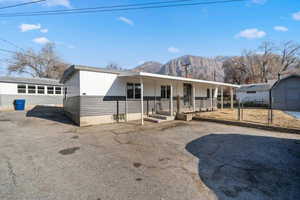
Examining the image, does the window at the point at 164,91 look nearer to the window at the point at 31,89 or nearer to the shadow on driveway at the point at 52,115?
the shadow on driveway at the point at 52,115

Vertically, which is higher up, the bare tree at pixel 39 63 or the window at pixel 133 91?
the bare tree at pixel 39 63

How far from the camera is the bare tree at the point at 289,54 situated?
103ft

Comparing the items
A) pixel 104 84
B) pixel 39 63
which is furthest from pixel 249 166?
pixel 39 63

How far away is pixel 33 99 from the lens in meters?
16.9

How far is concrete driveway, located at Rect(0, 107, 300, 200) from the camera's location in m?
2.53

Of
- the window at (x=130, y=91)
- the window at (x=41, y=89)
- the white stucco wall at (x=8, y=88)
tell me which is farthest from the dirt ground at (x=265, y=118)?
the white stucco wall at (x=8, y=88)

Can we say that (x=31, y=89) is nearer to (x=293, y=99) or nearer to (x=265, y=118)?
(x=265, y=118)

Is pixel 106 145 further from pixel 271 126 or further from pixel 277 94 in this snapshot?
pixel 277 94

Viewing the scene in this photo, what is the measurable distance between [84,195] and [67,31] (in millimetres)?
15530

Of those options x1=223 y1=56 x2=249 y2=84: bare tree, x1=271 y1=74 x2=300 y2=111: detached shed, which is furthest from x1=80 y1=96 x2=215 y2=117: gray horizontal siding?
x1=223 y1=56 x2=249 y2=84: bare tree

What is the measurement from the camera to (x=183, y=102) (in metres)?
12.9

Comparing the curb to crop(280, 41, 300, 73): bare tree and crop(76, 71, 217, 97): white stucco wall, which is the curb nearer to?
crop(76, 71, 217, 97): white stucco wall

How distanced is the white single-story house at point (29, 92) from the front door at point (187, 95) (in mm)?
15415

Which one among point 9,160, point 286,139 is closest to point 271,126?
point 286,139
